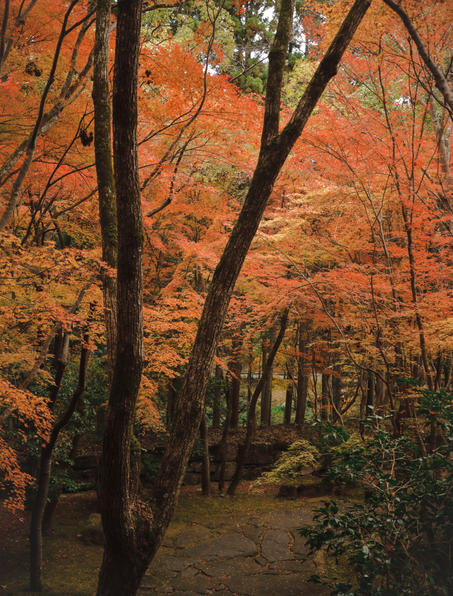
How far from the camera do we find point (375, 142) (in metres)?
6.49

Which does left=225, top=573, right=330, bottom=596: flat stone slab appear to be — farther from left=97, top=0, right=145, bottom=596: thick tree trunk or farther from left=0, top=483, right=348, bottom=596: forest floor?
left=97, top=0, right=145, bottom=596: thick tree trunk

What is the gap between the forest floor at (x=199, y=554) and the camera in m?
6.35

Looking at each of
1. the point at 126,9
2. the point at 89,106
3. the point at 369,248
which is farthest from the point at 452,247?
the point at 126,9

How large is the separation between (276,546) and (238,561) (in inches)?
34.5

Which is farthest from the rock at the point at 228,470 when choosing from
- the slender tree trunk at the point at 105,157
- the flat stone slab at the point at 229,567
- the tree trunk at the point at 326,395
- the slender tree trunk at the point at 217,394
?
the slender tree trunk at the point at 105,157

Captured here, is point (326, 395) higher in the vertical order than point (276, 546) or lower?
higher

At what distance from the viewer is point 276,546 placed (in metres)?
7.70

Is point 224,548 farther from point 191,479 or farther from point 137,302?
point 137,302

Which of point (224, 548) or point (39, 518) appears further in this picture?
point (224, 548)

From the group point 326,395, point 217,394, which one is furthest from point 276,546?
point 217,394

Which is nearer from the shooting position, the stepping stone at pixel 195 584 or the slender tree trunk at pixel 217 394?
the stepping stone at pixel 195 584

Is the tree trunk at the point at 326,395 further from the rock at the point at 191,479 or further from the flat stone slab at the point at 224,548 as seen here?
the rock at the point at 191,479

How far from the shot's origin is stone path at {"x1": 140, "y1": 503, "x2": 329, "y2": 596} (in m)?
6.27

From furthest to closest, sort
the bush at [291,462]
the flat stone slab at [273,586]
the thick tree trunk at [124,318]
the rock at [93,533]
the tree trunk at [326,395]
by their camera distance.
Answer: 1. the tree trunk at [326,395]
2. the bush at [291,462]
3. the rock at [93,533]
4. the flat stone slab at [273,586]
5. the thick tree trunk at [124,318]
